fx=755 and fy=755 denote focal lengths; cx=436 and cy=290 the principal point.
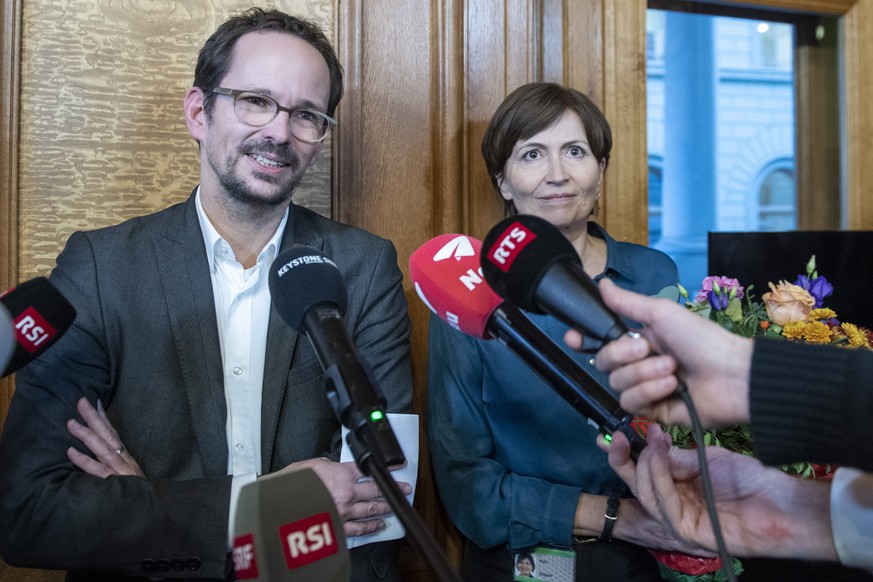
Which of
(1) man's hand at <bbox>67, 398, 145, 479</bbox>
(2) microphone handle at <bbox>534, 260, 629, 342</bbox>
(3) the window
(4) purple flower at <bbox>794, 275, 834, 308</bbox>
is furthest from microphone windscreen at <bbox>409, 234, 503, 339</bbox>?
(3) the window

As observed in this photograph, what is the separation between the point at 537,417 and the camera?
1.78m

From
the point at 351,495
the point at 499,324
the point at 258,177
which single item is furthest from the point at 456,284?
the point at 258,177

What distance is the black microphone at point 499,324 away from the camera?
0.88m

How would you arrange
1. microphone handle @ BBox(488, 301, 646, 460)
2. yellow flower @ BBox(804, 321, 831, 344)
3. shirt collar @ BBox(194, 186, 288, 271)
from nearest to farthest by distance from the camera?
microphone handle @ BBox(488, 301, 646, 460)
yellow flower @ BBox(804, 321, 831, 344)
shirt collar @ BBox(194, 186, 288, 271)

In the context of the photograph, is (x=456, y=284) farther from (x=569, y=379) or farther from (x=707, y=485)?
(x=707, y=485)

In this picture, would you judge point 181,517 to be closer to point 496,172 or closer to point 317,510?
point 317,510

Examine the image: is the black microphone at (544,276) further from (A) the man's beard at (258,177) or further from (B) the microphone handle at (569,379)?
(A) the man's beard at (258,177)

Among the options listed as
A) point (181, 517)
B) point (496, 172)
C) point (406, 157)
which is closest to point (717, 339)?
point (181, 517)

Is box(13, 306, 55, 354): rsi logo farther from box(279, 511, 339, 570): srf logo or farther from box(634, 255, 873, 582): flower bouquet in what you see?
box(634, 255, 873, 582): flower bouquet

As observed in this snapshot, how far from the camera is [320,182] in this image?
2.13m

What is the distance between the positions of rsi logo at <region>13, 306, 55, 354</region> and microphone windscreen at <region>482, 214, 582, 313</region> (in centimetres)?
68

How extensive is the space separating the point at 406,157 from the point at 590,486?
103 centimetres

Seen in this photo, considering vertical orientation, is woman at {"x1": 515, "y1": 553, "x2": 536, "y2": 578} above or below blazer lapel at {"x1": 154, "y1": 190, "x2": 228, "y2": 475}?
below

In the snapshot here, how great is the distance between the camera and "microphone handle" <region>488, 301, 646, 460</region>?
0.88 metres
